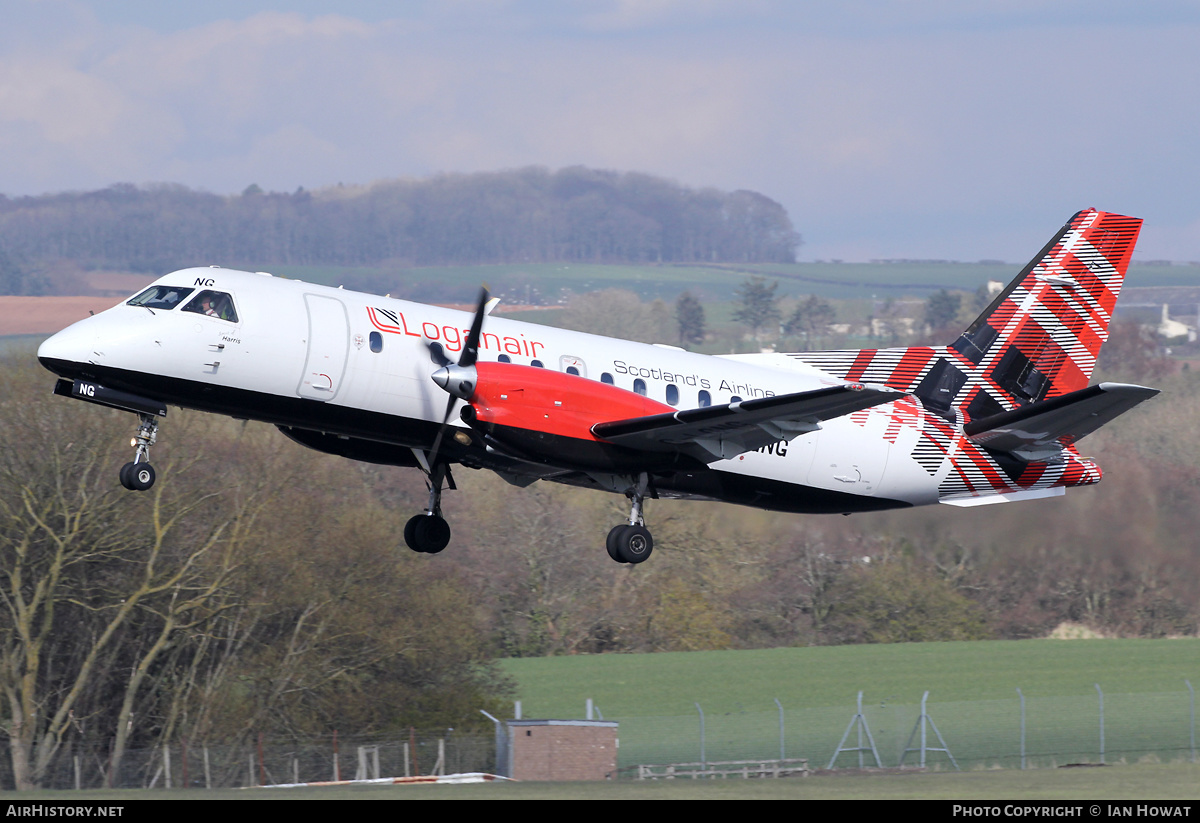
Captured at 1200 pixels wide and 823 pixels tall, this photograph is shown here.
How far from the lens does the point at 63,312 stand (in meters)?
96.9

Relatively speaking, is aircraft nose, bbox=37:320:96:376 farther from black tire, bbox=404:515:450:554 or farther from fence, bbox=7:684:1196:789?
fence, bbox=7:684:1196:789

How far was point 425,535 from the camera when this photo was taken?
21766 millimetres

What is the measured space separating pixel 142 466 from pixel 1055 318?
1602 centimetres

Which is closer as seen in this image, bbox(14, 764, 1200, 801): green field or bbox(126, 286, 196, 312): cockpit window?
bbox(126, 286, 196, 312): cockpit window

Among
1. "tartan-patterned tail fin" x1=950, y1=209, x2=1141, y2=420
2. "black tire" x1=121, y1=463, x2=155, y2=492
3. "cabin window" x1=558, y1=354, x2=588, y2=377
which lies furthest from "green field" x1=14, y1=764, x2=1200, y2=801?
"cabin window" x1=558, y1=354, x2=588, y2=377

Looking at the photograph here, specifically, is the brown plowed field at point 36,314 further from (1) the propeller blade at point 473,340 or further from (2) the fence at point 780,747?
(1) the propeller blade at point 473,340

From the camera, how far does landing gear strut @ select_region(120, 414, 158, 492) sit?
18703 mm

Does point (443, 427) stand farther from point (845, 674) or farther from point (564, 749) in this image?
point (845, 674)

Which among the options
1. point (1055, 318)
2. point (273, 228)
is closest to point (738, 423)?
point (1055, 318)

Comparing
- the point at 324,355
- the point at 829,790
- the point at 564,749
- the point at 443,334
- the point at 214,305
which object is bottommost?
the point at 564,749

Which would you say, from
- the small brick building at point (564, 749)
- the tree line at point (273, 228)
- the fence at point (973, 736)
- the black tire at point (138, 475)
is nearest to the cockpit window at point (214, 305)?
the black tire at point (138, 475)

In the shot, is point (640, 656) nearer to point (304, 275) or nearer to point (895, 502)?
point (895, 502)
